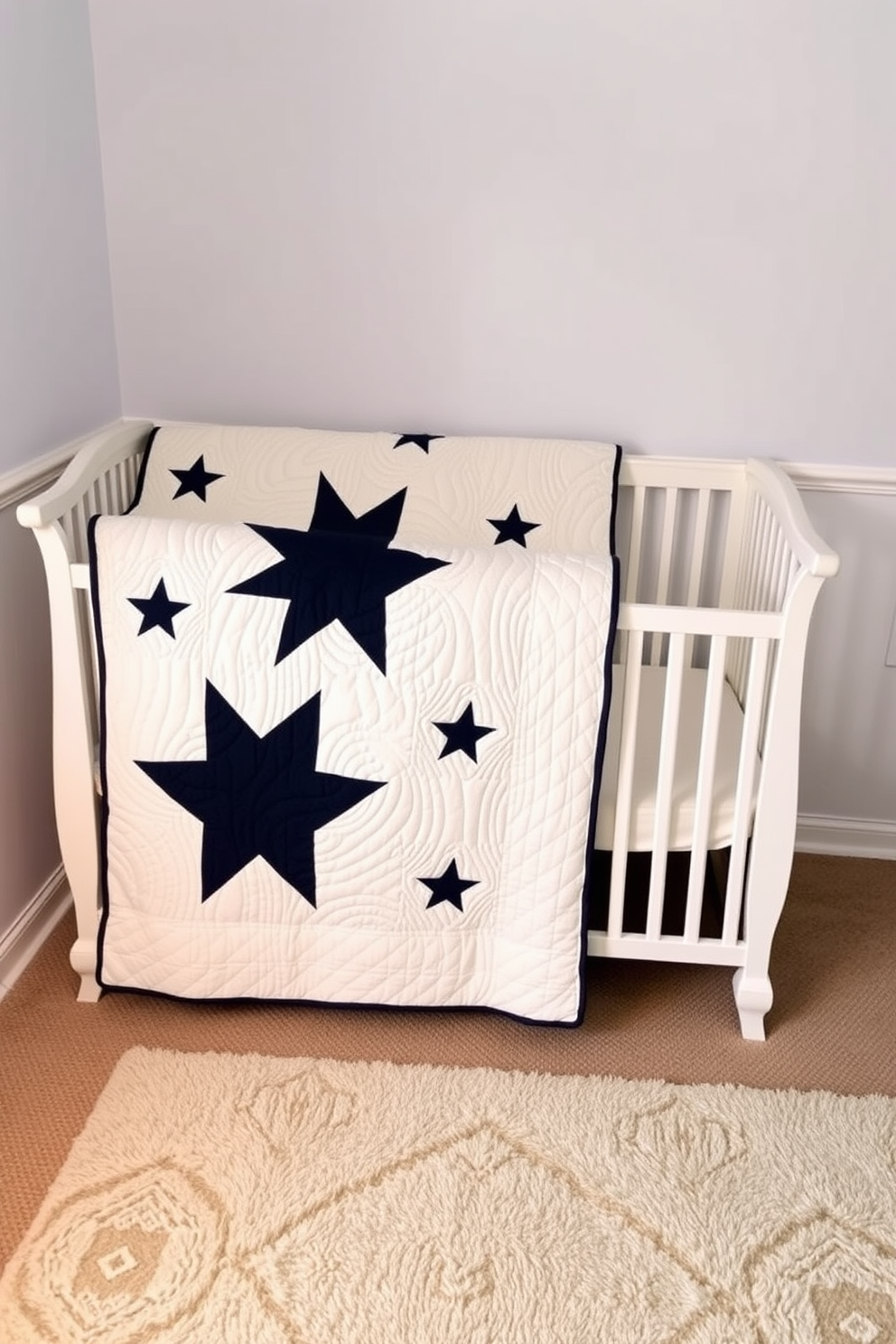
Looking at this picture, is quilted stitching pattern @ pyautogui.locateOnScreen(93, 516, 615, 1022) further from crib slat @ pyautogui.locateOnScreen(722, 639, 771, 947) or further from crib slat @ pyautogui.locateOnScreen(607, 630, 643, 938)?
crib slat @ pyautogui.locateOnScreen(722, 639, 771, 947)

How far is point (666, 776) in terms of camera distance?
65.6 inches

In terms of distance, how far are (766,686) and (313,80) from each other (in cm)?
125

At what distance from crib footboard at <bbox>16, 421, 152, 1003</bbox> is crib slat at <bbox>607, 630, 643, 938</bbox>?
760 millimetres

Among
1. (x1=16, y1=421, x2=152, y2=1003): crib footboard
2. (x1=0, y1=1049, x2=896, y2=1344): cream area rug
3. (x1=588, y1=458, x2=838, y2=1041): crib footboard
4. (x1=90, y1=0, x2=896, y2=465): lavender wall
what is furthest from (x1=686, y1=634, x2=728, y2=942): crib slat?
(x1=16, y1=421, x2=152, y2=1003): crib footboard

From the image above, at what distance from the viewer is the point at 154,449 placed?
2039 mm

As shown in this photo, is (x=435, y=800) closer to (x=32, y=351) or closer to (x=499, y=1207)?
(x=499, y=1207)

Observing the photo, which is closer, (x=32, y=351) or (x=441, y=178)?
(x=32, y=351)

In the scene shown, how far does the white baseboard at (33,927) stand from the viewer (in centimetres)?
187

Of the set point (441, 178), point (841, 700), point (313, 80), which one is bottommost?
point (841, 700)

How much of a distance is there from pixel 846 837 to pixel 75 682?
1501 mm

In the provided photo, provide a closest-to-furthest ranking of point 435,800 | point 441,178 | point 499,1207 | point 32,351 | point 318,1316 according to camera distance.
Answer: point 318,1316 < point 499,1207 < point 435,800 < point 32,351 < point 441,178

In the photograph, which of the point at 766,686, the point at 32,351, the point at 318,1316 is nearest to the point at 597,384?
the point at 766,686

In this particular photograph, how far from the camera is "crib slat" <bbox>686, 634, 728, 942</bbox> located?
1597 millimetres

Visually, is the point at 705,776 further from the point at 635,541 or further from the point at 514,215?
the point at 514,215
